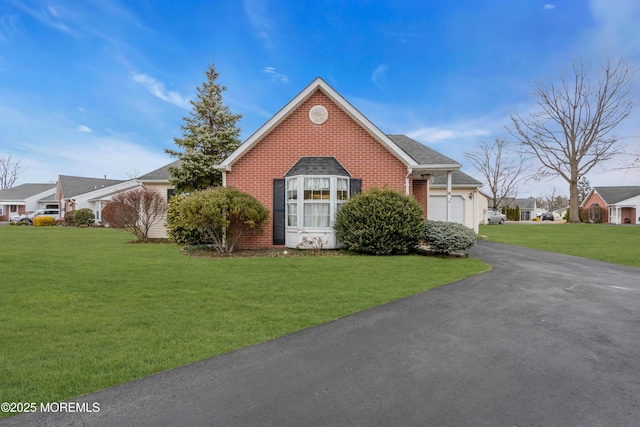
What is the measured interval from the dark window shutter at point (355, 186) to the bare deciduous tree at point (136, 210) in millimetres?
10527

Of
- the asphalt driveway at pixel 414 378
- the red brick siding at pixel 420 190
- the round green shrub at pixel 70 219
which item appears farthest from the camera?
the round green shrub at pixel 70 219

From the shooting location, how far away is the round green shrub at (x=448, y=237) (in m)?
10.5

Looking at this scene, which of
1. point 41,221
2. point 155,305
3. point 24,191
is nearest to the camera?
point 155,305

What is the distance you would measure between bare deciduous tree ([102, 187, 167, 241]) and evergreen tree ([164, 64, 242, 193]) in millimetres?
1347

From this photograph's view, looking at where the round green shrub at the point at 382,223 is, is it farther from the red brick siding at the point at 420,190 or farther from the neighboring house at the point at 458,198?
the neighboring house at the point at 458,198

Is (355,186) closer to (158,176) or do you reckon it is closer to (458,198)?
(458,198)

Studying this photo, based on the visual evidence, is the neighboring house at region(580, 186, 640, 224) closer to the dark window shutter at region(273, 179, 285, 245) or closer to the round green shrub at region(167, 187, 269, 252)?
the dark window shutter at region(273, 179, 285, 245)

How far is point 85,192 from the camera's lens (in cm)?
4053

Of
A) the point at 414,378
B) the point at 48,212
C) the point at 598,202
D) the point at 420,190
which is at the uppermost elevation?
the point at 598,202

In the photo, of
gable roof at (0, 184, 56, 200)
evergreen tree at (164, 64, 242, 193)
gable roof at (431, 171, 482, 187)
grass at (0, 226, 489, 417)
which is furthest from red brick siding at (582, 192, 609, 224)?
gable roof at (0, 184, 56, 200)

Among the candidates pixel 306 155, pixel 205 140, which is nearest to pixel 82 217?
pixel 205 140

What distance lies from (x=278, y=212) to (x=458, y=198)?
1184 cm

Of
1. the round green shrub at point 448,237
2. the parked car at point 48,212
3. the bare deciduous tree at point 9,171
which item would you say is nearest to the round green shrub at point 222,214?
the round green shrub at point 448,237

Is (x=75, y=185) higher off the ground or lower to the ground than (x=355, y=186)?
higher
